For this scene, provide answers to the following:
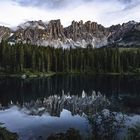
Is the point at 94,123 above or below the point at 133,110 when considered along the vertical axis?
above

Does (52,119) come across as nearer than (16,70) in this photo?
Yes

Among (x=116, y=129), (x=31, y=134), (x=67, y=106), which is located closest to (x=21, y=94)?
(x=67, y=106)

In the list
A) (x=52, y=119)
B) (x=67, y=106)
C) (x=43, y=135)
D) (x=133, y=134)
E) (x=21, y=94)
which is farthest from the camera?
(x=21, y=94)

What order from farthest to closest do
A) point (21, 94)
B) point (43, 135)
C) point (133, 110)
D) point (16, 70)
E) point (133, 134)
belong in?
point (16, 70) → point (21, 94) → point (133, 110) → point (43, 135) → point (133, 134)

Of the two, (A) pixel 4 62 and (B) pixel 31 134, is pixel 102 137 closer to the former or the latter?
(B) pixel 31 134

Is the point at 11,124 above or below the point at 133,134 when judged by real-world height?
below

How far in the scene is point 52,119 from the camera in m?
61.8

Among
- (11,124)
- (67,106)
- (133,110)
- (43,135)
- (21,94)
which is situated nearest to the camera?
(43,135)

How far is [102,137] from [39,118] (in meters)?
29.3

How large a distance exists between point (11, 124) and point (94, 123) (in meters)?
26.0

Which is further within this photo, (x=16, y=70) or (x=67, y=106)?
(x=16, y=70)

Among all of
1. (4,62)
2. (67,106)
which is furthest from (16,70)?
(67,106)

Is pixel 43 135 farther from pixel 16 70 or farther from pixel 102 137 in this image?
pixel 16 70

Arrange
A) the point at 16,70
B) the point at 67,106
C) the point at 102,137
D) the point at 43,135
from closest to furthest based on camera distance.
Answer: the point at 102,137 < the point at 43,135 < the point at 67,106 < the point at 16,70
